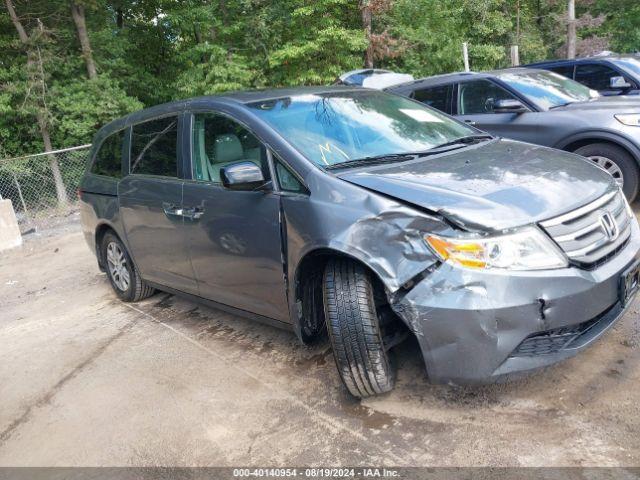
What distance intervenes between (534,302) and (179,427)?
1977 millimetres

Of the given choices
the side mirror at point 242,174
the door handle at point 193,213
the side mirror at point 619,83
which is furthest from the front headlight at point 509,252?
the side mirror at point 619,83

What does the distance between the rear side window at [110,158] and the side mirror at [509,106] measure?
3.92m

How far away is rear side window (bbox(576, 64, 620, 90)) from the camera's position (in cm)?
845

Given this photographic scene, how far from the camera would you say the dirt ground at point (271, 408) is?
2.59 m

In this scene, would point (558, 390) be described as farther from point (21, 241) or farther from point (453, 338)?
point (21, 241)

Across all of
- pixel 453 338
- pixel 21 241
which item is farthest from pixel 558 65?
pixel 21 241

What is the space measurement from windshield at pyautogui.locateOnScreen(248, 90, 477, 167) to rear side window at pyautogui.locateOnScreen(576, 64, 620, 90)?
567 cm

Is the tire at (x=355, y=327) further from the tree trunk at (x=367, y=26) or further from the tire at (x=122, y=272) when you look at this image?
the tree trunk at (x=367, y=26)

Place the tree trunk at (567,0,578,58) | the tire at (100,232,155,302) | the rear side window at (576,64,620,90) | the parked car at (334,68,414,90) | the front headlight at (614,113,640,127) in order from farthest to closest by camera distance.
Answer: the tree trunk at (567,0,578,58), the parked car at (334,68,414,90), the rear side window at (576,64,620,90), the front headlight at (614,113,640,127), the tire at (100,232,155,302)

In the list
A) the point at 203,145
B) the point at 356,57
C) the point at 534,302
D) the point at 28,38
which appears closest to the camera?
the point at 534,302

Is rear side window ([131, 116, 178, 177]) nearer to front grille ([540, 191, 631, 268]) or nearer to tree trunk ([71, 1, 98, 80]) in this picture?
front grille ([540, 191, 631, 268])

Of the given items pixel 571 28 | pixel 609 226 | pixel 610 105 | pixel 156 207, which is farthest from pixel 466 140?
pixel 571 28

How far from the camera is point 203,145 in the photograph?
12.4ft

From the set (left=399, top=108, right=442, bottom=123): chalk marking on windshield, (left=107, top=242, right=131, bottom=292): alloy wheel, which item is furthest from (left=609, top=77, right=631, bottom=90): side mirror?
(left=107, top=242, right=131, bottom=292): alloy wheel
